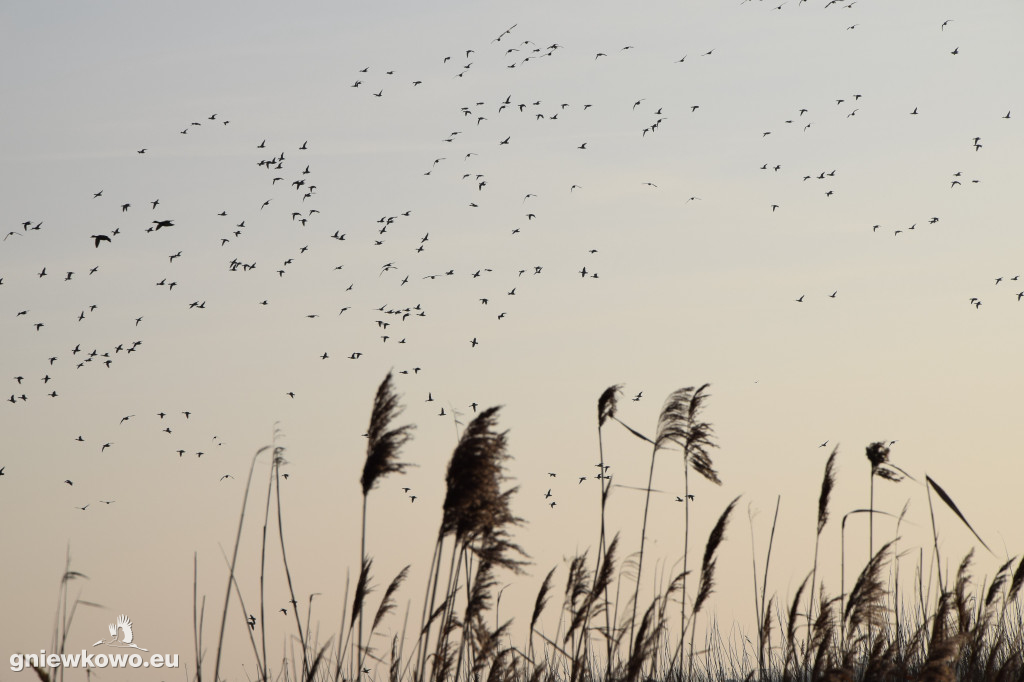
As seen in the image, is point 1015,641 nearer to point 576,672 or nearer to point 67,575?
point 576,672

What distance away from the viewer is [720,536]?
863 cm

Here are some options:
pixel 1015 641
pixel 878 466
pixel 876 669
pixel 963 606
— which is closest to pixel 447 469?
pixel 876 669

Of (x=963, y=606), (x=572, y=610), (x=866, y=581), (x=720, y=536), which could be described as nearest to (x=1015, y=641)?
(x=963, y=606)

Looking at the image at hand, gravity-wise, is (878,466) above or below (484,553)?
above

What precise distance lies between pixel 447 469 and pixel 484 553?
55 centimetres

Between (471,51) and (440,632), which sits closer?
(440,632)

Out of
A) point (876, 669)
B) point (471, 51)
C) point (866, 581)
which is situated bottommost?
point (876, 669)

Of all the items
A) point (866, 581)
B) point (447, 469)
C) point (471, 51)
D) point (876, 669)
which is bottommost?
point (876, 669)

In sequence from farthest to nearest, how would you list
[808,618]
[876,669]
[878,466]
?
[878,466] → [808,618] → [876,669]

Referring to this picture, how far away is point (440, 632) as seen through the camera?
24.6ft

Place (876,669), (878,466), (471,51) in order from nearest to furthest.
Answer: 1. (876,669)
2. (878,466)
3. (471,51)

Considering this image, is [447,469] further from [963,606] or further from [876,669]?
[963,606]

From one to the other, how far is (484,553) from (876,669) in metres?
2.32

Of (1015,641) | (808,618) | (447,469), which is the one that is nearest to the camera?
(447,469)
